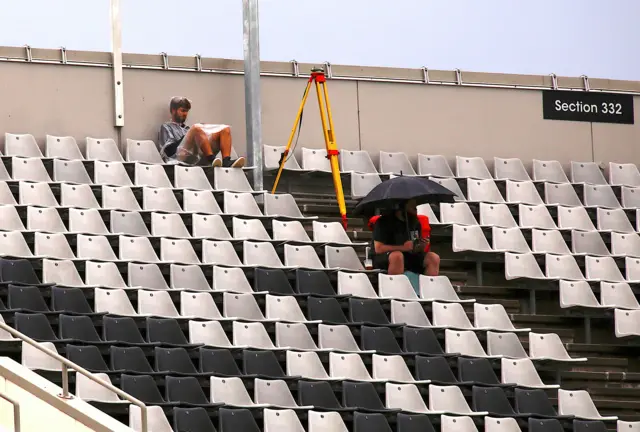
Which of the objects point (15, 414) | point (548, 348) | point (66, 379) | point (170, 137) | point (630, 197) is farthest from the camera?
point (630, 197)

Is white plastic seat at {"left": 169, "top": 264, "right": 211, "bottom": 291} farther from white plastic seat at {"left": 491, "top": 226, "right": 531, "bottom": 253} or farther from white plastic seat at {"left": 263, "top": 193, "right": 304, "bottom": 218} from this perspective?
white plastic seat at {"left": 491, "top": 226, "right": 531, "bottom": 253}

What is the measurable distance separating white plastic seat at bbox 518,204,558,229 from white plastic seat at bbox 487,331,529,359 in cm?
165

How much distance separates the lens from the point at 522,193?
472 inches

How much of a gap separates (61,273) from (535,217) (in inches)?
Answer: 143

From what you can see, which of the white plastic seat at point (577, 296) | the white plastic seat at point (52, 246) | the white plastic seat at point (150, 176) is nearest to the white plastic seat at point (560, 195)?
the white plastic seat at point (577, 296)

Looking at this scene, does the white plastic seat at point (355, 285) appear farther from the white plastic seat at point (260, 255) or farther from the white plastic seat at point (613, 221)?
the white plastic seat at point (613, 221)

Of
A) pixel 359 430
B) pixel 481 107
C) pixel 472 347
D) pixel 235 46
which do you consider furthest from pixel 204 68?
pixel 359 430

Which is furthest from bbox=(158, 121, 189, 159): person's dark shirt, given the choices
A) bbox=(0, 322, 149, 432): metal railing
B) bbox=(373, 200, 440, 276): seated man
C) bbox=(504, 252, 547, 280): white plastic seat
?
bbox=(0, 322, 149, 432): metal railing

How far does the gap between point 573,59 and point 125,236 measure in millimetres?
4417

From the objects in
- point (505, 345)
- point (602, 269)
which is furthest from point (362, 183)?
point (505, 345)

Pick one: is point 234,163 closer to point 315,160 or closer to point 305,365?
point 315,160

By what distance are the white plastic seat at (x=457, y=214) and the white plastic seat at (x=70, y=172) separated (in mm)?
2257

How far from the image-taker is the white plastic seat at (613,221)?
11961 millimetres

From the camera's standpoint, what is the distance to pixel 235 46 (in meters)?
11.8
